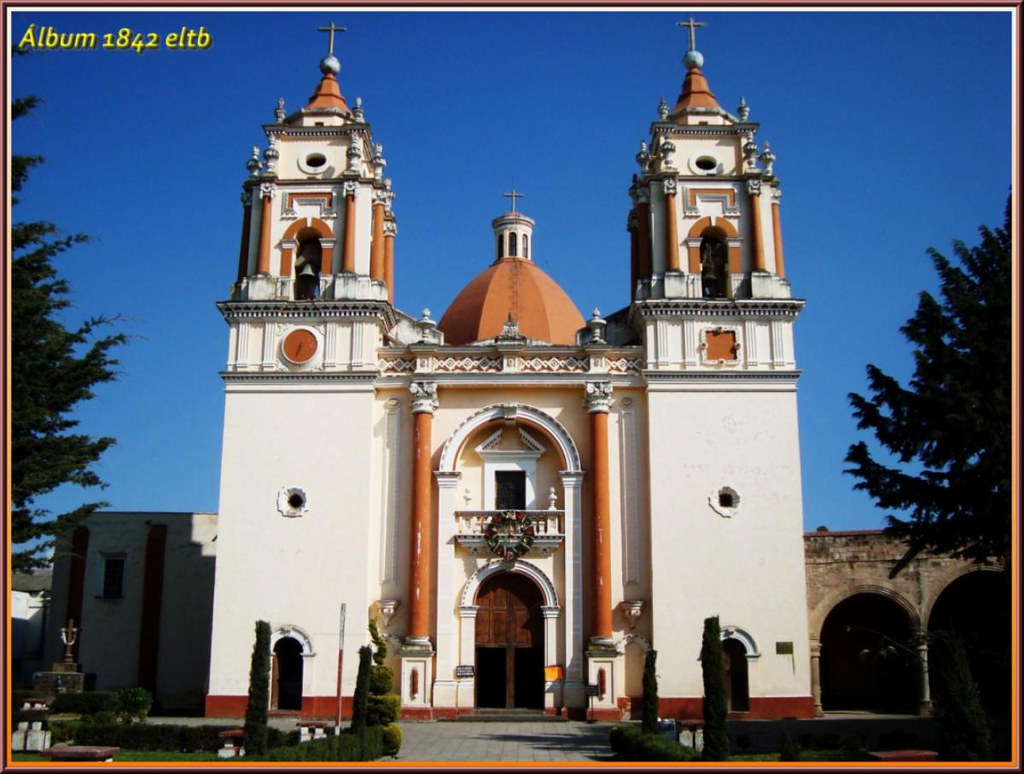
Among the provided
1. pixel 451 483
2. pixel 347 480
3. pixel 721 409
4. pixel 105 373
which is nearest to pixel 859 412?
pixel 721 409

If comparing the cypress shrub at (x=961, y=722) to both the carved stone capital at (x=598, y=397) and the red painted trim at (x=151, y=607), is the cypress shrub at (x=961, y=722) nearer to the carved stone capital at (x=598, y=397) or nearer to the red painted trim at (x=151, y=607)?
the carved stone capital at (x=598, y=397)

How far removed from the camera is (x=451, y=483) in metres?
31.6

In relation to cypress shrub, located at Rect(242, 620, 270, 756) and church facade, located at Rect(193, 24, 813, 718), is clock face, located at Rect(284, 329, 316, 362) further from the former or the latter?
cypress shrub, located at Rect(242, 620, 270, 756)

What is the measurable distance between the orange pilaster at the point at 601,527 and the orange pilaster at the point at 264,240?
10.9 m

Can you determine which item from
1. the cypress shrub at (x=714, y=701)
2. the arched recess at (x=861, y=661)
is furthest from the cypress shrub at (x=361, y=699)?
the arched recess at (x=861, y=661)

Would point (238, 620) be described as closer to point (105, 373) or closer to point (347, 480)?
point (347, 480)

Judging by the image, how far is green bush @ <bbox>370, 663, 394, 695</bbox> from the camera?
981 inches

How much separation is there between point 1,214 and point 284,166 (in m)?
19.9

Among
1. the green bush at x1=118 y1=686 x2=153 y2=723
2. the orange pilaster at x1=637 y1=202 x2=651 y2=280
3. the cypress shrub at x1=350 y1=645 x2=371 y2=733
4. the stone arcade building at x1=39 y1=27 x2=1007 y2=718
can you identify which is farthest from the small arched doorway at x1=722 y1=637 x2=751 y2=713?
the green bush at x1=118 y1=686 x2=153 y2=723

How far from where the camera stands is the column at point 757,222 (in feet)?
108

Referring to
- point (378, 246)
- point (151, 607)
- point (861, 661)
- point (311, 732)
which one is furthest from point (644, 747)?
point (151, 607)

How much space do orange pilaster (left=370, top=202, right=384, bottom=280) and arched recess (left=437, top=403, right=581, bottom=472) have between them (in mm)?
5720

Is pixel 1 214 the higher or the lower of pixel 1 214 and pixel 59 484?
the higher

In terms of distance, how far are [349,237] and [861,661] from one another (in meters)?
22.6
